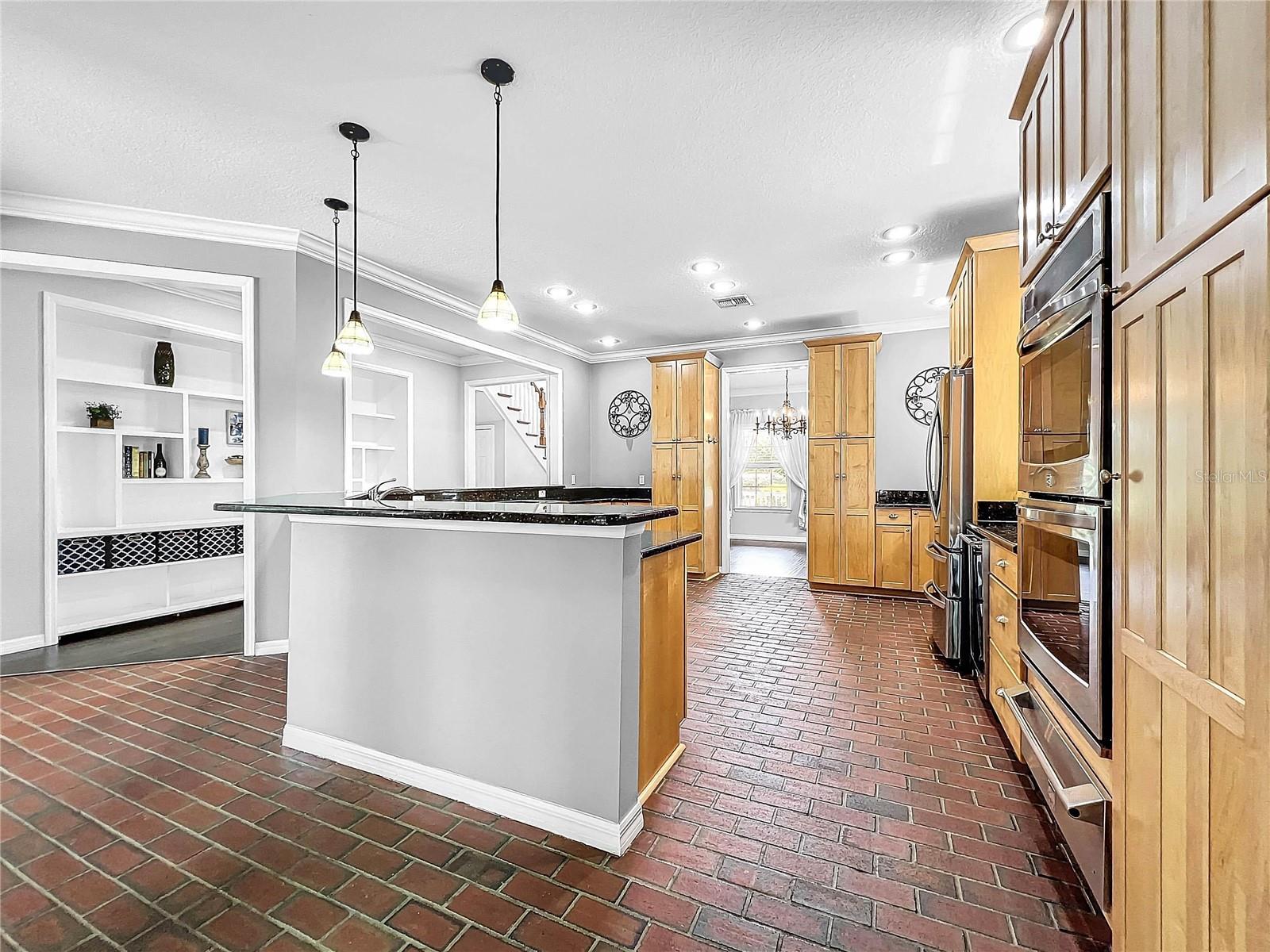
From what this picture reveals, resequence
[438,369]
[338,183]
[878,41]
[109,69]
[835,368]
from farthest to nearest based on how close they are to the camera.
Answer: [438,369] → [835,368] → [338,183] → [109,69] → [878,41]

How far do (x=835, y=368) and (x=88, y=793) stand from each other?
229 inches

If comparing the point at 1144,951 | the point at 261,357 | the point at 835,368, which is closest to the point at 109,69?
the point at 261,357

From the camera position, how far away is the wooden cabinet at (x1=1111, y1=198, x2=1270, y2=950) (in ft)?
2.48

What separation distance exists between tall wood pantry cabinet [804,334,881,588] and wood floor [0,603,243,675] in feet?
16.4

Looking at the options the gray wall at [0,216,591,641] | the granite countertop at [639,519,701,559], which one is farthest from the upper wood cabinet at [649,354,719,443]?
the granite countertop at [639,519,701,559]

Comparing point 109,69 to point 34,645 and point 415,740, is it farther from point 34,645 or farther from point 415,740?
point 34,645

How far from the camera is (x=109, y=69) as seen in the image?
2.10 m

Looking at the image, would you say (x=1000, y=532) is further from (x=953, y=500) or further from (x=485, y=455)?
(x=485, y=455)

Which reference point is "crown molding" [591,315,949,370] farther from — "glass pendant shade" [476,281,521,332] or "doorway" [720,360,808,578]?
"glass pendant shade" [476,281,521,332]

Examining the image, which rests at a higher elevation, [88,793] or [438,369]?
[438,369]

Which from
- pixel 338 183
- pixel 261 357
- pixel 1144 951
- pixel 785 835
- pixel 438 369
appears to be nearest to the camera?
pixel 1144 951

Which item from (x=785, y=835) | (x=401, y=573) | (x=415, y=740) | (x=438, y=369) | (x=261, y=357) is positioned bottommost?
(x=785, y=835)

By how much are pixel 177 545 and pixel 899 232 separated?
6148 millimetres

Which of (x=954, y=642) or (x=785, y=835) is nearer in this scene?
(x=785, y=835)
